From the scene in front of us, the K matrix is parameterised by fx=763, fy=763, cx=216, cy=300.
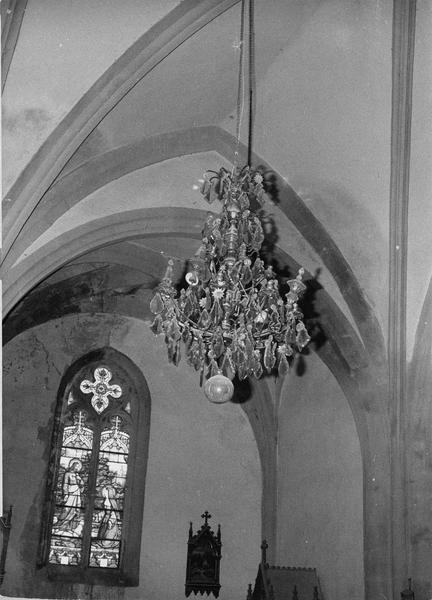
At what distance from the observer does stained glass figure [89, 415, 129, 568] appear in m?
10.2

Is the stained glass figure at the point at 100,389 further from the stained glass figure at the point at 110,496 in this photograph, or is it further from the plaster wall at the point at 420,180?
the plaster wall at the point at 420,180

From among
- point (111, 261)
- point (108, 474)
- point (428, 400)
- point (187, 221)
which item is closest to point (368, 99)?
point (187, 221)

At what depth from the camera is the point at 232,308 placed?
5594 millimetres

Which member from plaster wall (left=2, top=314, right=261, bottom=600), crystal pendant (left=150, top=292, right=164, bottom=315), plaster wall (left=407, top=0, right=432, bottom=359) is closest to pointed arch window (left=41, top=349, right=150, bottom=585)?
plaster wall (left=2, top=314, right=261, bottom=600)

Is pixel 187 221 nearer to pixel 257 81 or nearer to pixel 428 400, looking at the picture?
pixel 257 81

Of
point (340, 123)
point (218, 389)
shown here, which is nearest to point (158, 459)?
point (340, 123)

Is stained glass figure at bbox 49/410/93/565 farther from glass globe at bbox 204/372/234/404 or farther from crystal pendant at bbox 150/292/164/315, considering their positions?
glass globe at bbox 204/372/234/404

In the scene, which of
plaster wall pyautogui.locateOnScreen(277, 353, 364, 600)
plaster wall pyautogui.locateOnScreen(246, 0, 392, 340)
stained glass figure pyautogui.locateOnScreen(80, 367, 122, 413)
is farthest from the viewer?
stained glass figure pyautogui.locateOnScreen(80, 367, 122, 413)

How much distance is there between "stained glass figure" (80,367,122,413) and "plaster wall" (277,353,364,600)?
246 centimetres

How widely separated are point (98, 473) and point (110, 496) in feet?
1.21

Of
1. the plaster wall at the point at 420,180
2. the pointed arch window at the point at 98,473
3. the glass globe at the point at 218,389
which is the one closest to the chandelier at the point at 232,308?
the glass globe at the point at 218,389

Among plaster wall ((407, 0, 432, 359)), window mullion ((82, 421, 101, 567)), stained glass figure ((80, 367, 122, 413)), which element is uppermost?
plaster wall ((407, 0, 432, 359))

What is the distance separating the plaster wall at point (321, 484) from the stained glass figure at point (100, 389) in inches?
97.0

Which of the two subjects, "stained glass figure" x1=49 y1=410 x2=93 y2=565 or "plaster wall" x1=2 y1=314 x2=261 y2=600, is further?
"stained glass figure" x1=49 y1=410 x2=93 y2=565
